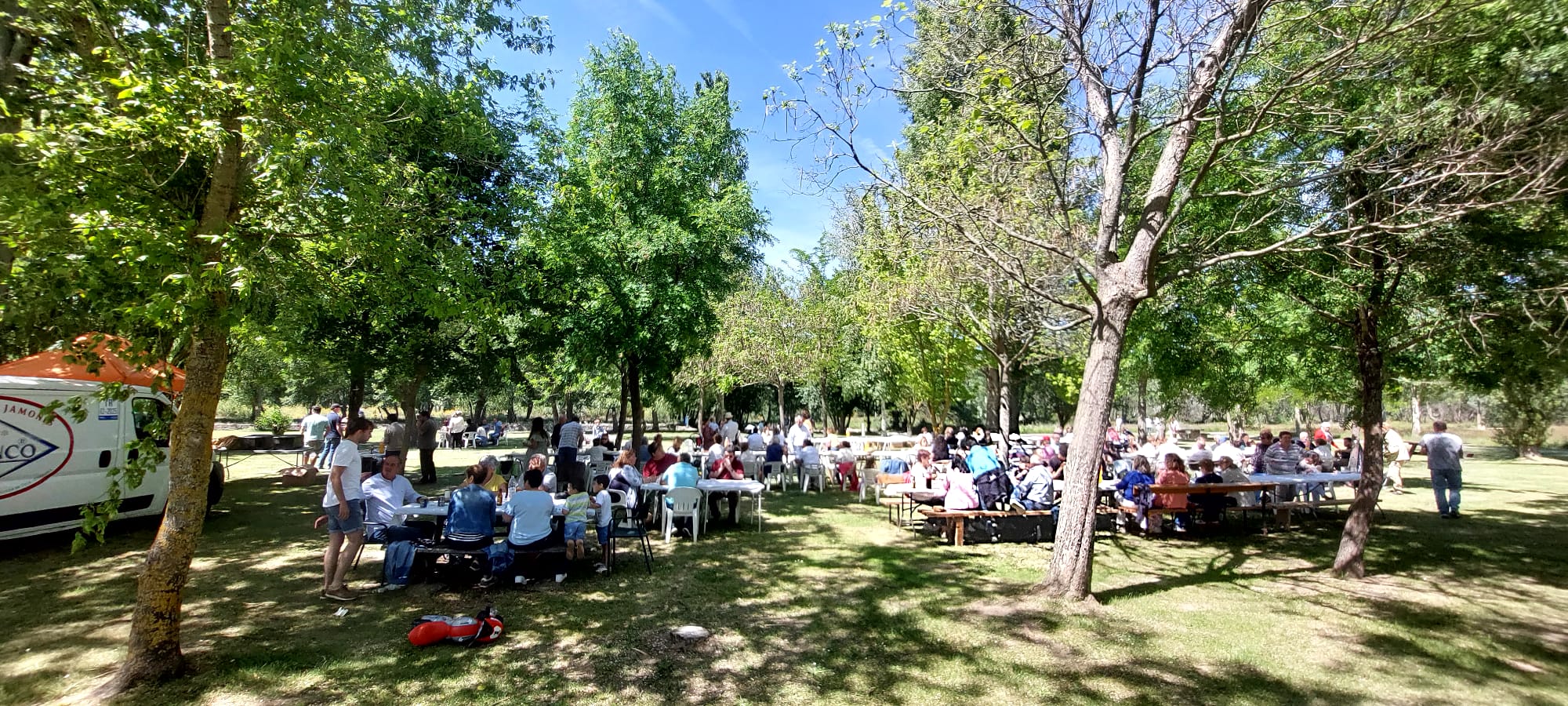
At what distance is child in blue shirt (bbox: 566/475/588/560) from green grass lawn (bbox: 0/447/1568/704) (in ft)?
0.98

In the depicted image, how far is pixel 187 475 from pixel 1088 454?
22.6 feet

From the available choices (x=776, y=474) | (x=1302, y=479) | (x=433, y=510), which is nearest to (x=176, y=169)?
(x=433, y=510)

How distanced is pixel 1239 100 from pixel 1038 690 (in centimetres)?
664

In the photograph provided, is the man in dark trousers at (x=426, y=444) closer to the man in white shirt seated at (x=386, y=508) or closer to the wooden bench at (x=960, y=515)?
the man in white shirt seated at (x=386, y=508)

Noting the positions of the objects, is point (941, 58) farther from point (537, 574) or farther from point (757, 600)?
point (537, 574)

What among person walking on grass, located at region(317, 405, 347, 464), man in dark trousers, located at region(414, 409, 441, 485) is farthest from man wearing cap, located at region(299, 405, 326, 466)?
man in dark trousers, located at region(414, 409, 441, 485)

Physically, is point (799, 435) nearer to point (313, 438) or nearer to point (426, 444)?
point (426, 444)

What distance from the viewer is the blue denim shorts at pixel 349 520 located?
647 cm

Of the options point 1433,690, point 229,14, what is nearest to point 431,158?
point 229,14

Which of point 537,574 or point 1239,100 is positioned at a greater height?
point 1239,100

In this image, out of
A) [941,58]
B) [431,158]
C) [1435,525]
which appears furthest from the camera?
[431,158]

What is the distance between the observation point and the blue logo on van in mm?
7594

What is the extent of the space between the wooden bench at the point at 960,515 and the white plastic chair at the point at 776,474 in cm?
575

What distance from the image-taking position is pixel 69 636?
5.46 metres
